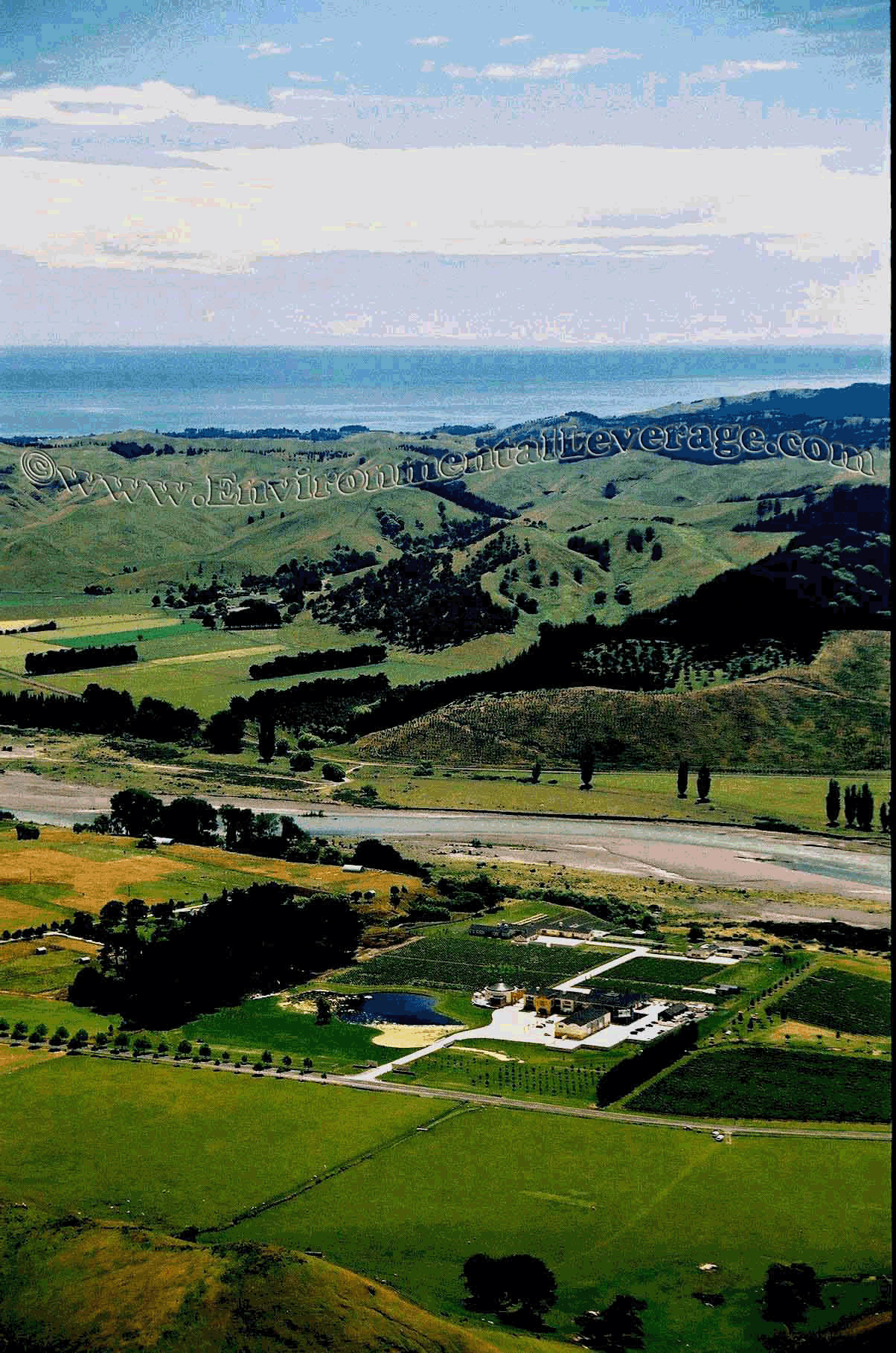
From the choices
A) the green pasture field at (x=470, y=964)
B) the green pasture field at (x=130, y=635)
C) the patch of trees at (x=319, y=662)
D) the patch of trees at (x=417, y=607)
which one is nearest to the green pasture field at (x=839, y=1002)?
the green pasture field at (x=470, y=964)

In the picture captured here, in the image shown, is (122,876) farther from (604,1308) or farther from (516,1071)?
(604,1308)

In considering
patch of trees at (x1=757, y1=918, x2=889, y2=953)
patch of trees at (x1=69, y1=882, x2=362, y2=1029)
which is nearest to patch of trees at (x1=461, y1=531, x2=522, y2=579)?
patch of trees at (x1=757, y1=918, x2=889, y2=953)

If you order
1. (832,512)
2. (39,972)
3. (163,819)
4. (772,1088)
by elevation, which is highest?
(832,512)

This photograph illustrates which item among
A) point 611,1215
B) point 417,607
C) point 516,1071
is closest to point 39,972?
point 516,1071

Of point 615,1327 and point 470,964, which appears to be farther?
point 470,964

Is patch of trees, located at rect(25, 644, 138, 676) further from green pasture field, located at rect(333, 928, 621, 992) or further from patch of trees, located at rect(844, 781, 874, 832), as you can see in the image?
green pasture field, located at rect(333, 928, 621, 992)

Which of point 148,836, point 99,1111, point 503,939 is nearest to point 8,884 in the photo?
point 148,836

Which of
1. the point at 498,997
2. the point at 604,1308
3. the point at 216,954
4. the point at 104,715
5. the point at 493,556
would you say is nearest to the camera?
the point at 604,1308

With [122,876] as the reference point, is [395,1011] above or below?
below
